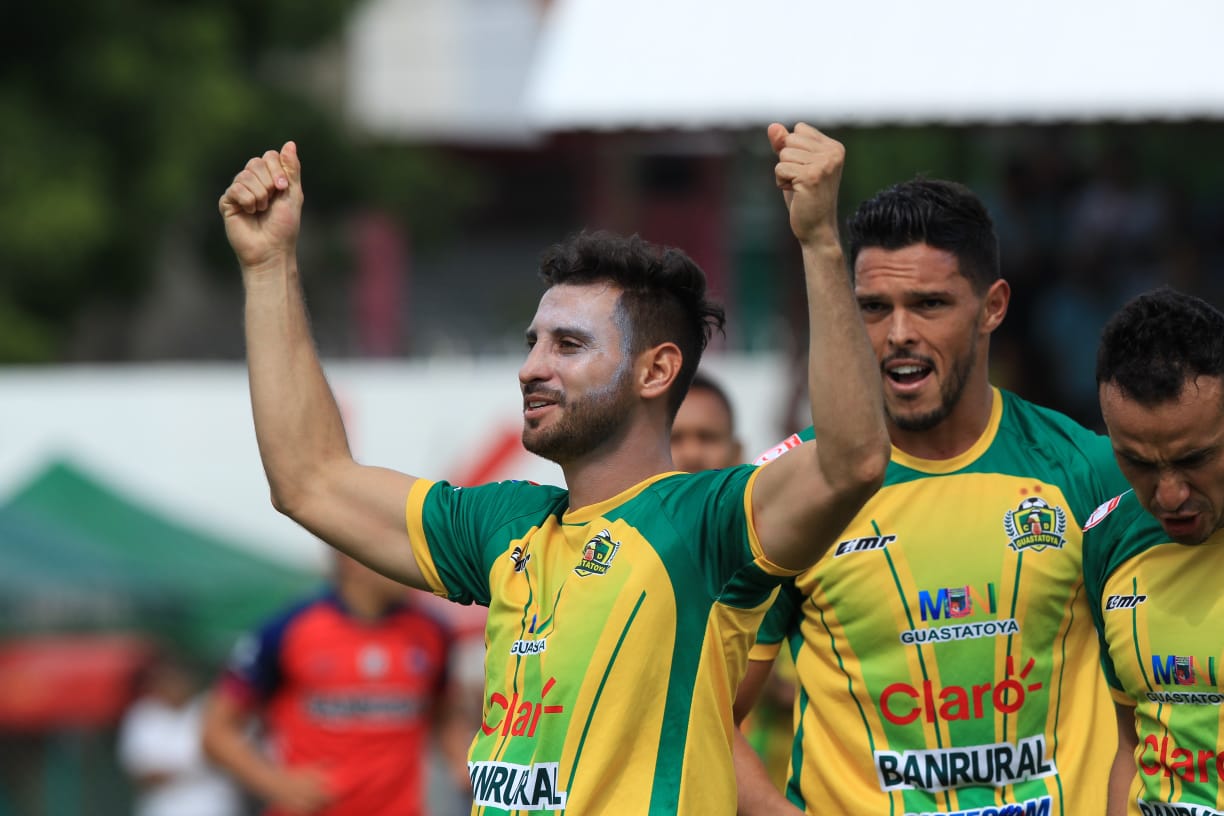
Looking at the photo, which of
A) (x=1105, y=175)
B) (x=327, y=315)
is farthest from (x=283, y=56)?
(x=1105, y=175)

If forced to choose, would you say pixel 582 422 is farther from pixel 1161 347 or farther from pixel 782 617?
pixel 1161 347

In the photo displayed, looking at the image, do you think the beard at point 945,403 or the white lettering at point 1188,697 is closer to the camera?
the white lettering at point 1188,697

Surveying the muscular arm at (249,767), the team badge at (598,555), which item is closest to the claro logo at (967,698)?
the team badge at (598,555)

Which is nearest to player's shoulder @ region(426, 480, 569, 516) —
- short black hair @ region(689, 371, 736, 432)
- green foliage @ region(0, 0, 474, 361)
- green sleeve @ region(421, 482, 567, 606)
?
green sleeve @ region(421, 482, 567, 606)

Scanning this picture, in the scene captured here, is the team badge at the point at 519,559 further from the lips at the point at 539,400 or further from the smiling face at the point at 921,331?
the smiling face at the point at 921,331

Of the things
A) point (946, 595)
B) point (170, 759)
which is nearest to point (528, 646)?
point (946, 595)

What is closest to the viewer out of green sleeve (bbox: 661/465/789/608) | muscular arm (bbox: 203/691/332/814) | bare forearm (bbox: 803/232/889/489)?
bare forearm (bbox: 803/232/889/489)

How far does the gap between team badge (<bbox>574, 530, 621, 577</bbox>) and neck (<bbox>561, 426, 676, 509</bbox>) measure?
12cm

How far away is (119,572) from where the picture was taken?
11.7m

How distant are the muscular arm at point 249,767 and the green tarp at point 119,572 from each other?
4190mm

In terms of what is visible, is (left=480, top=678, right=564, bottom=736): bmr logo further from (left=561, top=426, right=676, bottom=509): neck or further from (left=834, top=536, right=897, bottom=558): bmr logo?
(left=834, top=536, right=897, bottom=558): bmr logo

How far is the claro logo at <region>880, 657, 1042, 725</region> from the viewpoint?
387 centimetres

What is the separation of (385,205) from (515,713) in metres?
19.6

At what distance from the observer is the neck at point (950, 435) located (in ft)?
13.4
